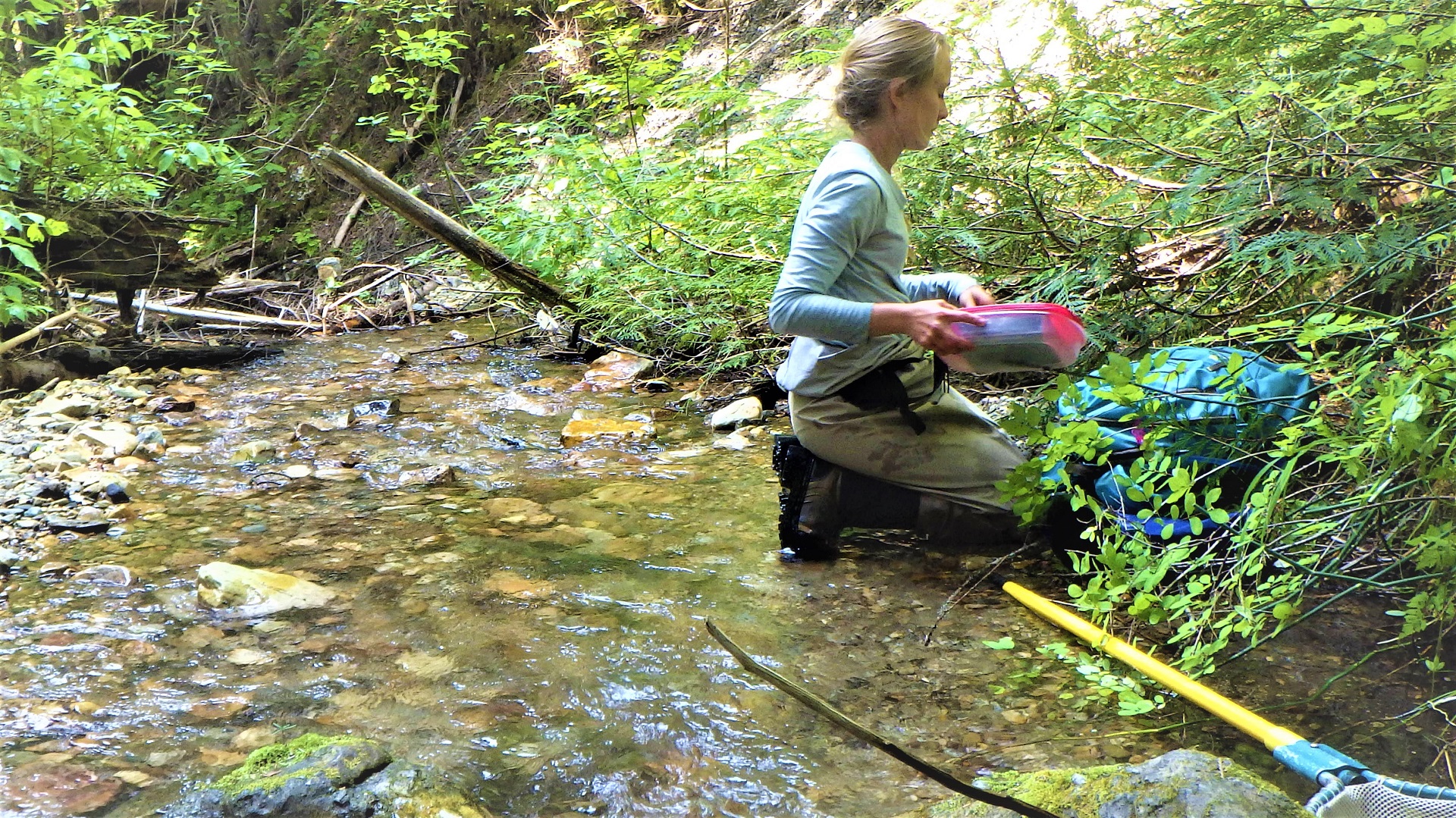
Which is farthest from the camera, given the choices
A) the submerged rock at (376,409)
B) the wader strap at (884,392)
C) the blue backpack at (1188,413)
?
the submerged rock at (376,409)

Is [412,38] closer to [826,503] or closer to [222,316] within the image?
[222,316]

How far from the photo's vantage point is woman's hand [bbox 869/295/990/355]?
8.04ft

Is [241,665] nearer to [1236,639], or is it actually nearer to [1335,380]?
[1236,639]

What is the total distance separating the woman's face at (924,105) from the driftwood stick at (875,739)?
150cm

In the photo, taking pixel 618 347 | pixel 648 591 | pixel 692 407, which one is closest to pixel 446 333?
pixel 618 347

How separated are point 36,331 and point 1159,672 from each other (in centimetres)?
651

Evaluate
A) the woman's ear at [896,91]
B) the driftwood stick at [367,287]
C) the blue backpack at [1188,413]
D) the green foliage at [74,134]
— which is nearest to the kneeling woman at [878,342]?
the woman's ear at [896,91]

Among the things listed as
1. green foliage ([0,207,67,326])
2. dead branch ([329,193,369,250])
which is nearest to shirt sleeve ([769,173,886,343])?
green foliage ([0,207,67,326])

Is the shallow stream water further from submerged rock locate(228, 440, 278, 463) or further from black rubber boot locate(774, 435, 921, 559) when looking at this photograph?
submerged rock locate(228, 440, 278, 463)

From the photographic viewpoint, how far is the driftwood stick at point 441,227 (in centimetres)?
639

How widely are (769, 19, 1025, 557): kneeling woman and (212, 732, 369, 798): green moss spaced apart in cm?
152

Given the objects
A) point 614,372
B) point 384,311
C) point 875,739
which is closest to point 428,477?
point 614,372

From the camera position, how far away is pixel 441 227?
6680 mm

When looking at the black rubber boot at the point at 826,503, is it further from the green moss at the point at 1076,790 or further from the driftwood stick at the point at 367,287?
the driftwood stick at the point at 367,287
